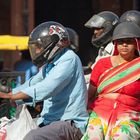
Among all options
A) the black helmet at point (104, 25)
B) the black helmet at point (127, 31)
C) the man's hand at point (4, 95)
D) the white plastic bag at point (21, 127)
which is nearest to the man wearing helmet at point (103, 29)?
the black helmet at point (104, 25)

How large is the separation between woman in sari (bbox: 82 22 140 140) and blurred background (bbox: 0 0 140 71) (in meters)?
10.1

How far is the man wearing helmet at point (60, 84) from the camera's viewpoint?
4.39m

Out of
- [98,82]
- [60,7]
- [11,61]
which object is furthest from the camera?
[60,7]

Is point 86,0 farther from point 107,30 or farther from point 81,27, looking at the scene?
point 107,30

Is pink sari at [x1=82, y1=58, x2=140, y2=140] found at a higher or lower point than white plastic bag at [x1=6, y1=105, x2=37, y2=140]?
higher

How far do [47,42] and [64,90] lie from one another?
14.9 inches

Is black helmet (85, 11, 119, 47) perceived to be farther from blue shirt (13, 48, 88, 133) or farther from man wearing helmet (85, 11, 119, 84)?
blue shirt (13, 48, 88, 133)

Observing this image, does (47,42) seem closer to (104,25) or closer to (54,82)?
(54,82)

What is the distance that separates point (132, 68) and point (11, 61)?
10368 mm

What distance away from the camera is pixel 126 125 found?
14.0 feet

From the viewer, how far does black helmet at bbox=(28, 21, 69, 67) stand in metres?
4.48

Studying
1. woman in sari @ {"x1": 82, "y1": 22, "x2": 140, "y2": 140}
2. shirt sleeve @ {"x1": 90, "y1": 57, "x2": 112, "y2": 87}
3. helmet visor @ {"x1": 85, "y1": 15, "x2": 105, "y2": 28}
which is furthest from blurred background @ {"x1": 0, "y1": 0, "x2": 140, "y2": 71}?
woman in sari @ {"x1": 82, "y1": 22, "x2": 140, "y2": 140}

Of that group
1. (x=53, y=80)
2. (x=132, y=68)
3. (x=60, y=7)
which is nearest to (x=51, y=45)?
(x=53, y=80)

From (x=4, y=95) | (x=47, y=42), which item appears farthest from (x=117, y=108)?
(x=4, y=95)
